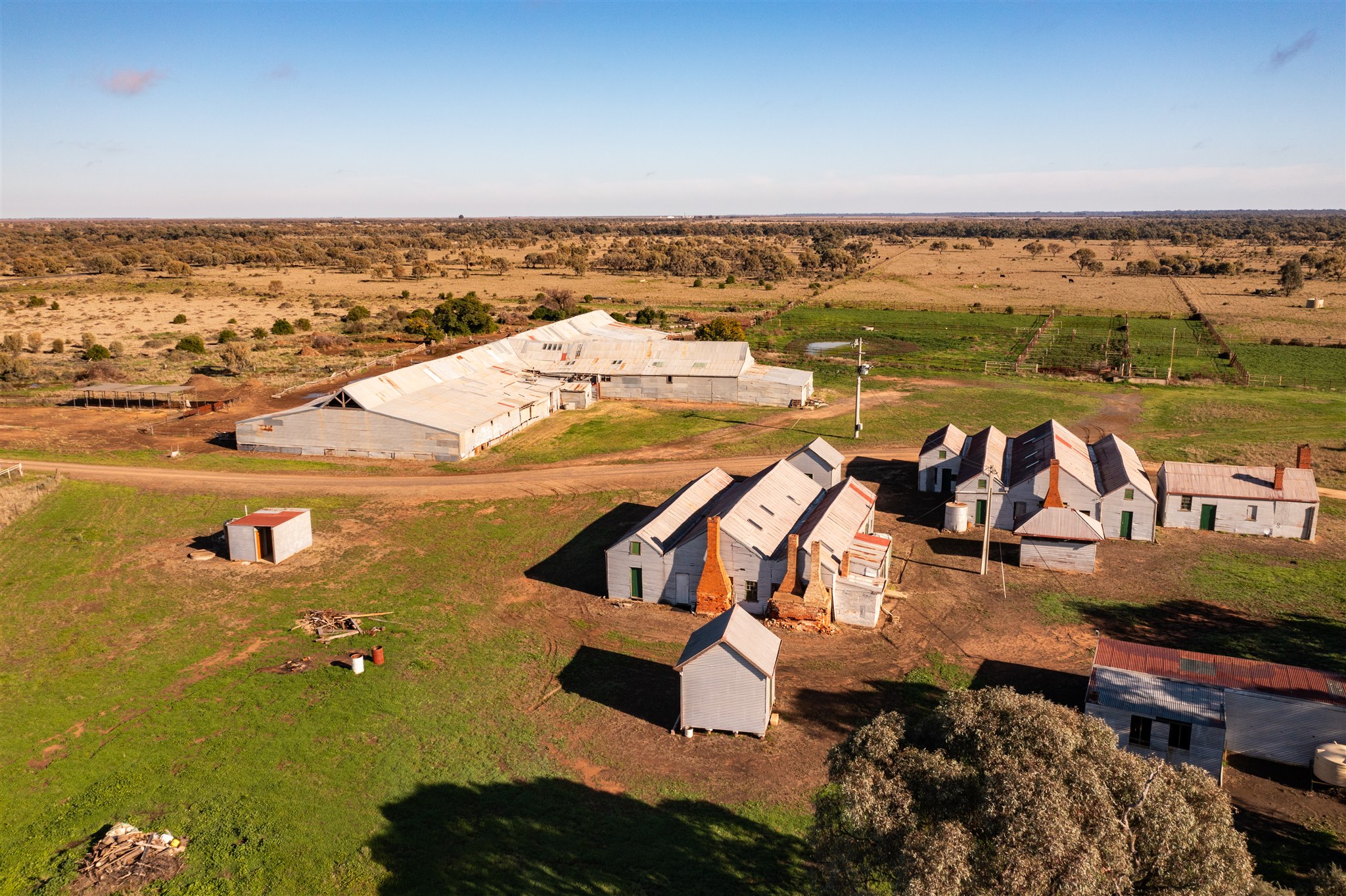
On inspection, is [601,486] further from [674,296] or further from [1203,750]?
[674,296]

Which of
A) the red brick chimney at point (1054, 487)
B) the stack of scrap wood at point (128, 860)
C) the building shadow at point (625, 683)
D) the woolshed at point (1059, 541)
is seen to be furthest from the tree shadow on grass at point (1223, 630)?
the stack of scrap wood at point (128, 860)

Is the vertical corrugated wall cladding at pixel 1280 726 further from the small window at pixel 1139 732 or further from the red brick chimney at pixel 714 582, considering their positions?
the red brick chimney at pixel 714 582

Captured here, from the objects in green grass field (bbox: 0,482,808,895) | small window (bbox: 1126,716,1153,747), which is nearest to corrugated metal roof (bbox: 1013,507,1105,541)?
small window (bbox: 1126,716,1153,747)

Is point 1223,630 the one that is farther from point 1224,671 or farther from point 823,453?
point 823,453

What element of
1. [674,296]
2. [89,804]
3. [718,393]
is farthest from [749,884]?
[674,296]

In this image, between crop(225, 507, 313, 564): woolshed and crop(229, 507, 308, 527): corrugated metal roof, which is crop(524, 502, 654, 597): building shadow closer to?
crop(225, 507, 313, 564): woolshed

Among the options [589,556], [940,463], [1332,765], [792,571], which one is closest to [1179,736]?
[1332,765]
